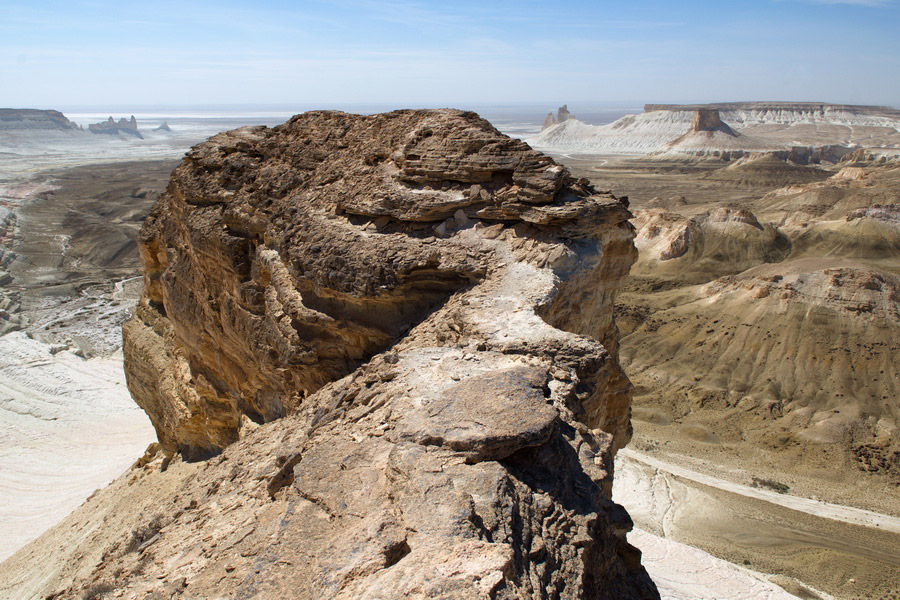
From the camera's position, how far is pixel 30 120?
484 ft

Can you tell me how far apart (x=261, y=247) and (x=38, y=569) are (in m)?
6.95

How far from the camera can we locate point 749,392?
26.1 metres

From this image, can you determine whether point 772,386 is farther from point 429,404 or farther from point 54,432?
point 54,432

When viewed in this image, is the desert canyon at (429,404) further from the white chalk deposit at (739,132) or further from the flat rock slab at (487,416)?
the white chalk deposit at (739,132)

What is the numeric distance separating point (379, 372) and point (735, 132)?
130667 mm

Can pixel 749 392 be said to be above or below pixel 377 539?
below

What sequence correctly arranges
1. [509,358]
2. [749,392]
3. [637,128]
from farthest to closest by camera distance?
[637,128] < [749,392] < [509,358]

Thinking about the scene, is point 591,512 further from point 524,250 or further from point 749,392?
point 749,392

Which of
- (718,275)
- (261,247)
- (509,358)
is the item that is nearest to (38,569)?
(261,247)

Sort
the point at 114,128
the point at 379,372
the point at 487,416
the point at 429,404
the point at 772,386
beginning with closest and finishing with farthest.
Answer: the point at 487,416 → the point at 429,404 → the point at 379,372 → the point at 772,386 → the point at 114,128

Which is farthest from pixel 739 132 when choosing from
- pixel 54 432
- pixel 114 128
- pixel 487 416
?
pixel 114 128

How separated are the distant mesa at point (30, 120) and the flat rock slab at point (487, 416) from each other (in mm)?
169781

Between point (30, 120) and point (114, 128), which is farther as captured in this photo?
point (114, 128)

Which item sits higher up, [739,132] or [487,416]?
[739,132]
